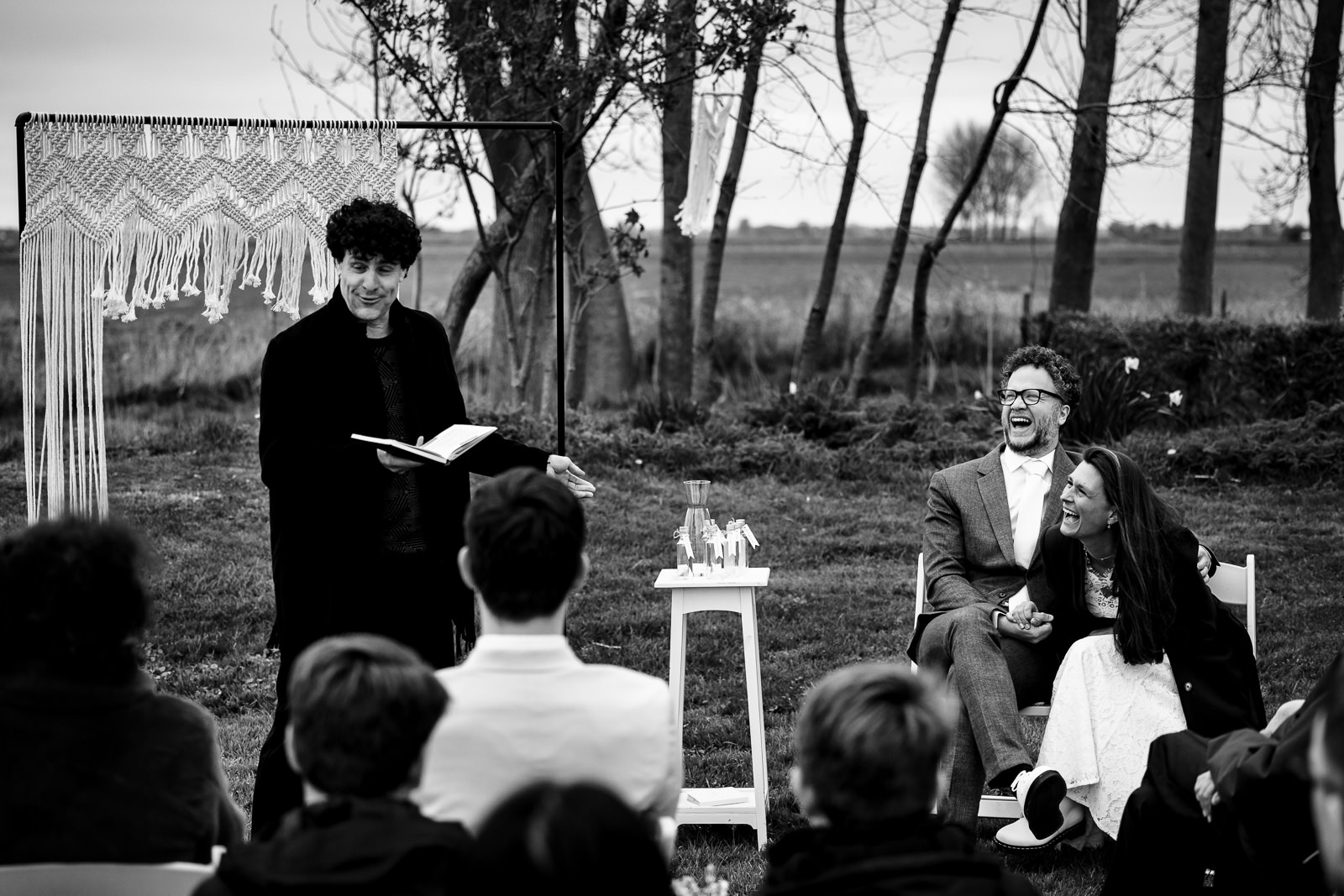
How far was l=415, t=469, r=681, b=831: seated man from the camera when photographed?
222 cm

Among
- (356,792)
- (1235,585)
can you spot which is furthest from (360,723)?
(1235,585)

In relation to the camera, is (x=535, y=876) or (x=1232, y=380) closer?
(x=535, y=876)

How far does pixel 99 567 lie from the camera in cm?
217

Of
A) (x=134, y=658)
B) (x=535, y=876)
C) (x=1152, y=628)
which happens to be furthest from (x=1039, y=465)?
(x=535, y=876)

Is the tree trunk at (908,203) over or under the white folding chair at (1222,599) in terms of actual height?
over

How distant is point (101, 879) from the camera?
203cm

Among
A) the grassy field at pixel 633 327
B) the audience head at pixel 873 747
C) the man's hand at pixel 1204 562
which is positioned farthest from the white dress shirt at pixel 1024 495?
the grassy field at pixel 633 327

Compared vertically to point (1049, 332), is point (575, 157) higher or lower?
higher

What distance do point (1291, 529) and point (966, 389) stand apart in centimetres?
554

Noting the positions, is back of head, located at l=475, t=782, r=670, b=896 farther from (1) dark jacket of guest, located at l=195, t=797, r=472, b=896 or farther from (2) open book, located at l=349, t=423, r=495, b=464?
(2) open book, located at l=349, t=423, r=495, b=464

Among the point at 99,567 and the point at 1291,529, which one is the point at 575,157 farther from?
the point at 99,567

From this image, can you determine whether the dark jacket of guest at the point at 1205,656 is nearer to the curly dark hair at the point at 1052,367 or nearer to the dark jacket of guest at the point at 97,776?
the curly dark hair at the point at 1052,367

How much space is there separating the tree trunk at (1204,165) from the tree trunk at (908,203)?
2.58 meters

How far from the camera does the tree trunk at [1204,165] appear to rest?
1234 centimetres
